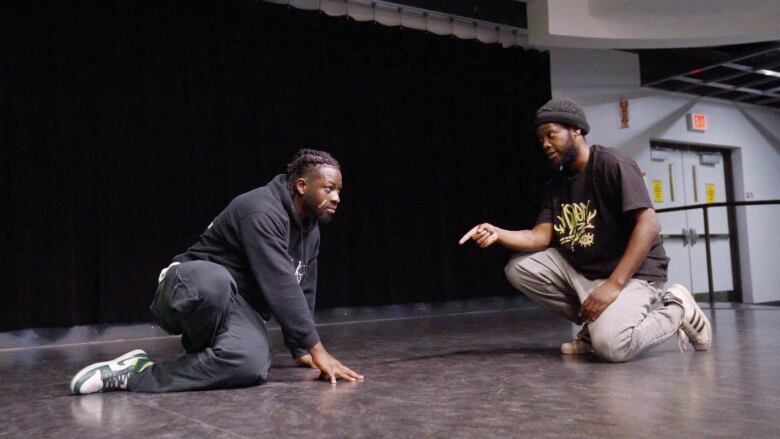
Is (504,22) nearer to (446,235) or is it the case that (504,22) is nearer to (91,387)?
(446,235)

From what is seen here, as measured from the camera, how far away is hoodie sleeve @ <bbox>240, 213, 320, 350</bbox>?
2.11 meters

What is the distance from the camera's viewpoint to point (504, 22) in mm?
7129

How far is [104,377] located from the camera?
2.19m

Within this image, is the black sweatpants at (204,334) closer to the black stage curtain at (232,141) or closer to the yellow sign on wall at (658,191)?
the black stage curtain at (232,141)

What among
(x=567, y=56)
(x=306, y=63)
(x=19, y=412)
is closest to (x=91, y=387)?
(x=19, y=412)

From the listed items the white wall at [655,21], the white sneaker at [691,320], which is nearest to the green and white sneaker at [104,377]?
the white sneaker at [691,320]

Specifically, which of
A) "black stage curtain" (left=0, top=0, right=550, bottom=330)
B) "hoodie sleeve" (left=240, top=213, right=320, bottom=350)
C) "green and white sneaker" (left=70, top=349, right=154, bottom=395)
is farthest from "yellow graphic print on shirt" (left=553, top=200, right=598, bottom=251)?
"black stage curtain" (left=0, top=0, right=550, bottom=330)

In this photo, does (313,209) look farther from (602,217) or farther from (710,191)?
(710,191)

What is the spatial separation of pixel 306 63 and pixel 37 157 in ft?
7.60

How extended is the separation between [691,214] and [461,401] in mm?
7281

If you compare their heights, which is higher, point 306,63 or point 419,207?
point 306,63

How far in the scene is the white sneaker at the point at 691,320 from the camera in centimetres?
264

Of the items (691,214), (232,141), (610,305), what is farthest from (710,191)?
(610,305)

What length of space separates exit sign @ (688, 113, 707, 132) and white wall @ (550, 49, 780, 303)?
0.22ft
